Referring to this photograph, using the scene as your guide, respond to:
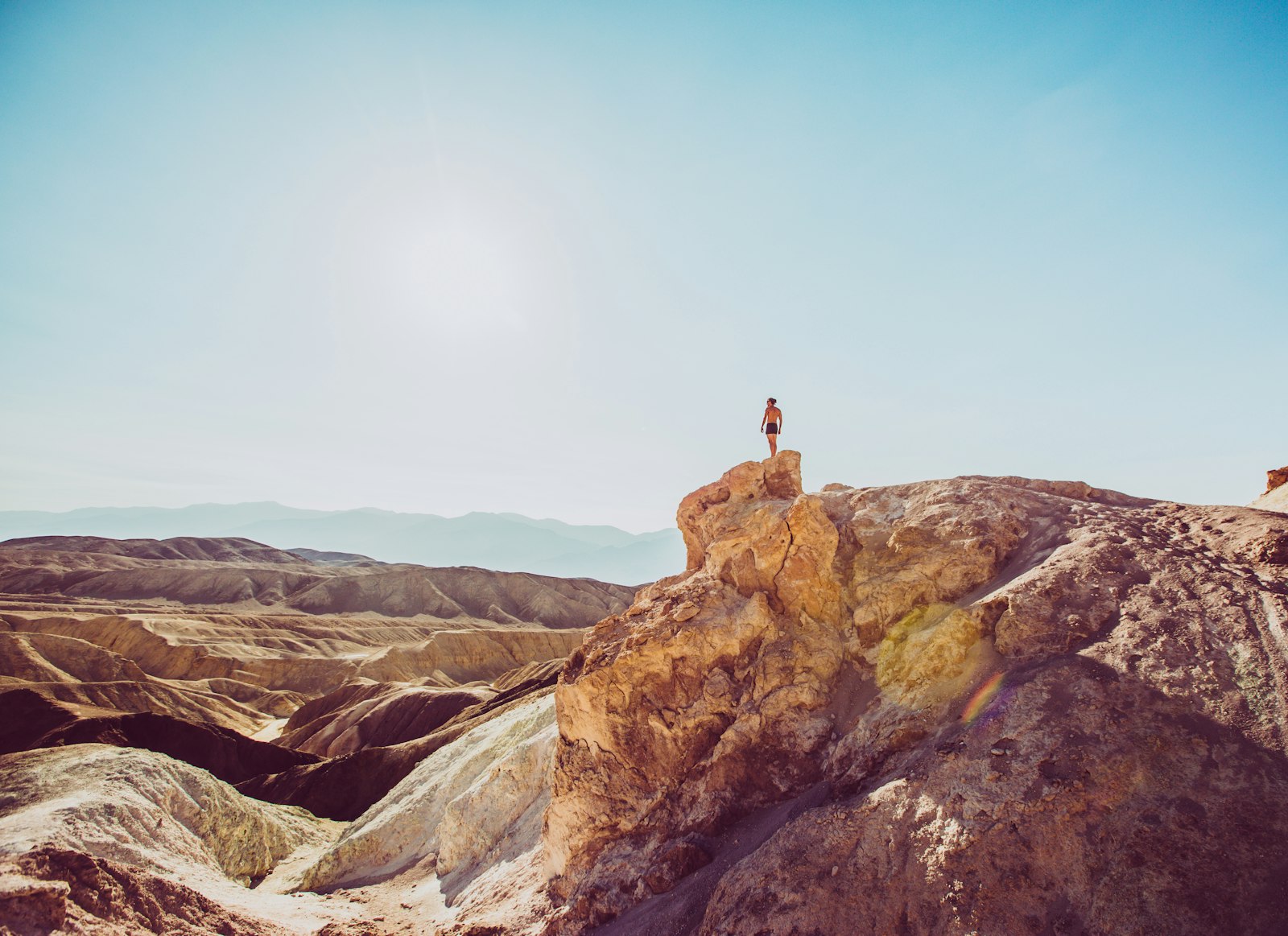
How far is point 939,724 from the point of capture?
7.80 metres

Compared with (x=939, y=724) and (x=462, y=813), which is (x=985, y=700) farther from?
(x=462, y=813)

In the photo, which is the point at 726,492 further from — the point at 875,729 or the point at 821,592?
the point at 875,729

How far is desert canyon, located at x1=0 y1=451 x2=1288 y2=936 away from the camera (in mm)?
5816

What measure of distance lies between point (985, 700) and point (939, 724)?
0.68m

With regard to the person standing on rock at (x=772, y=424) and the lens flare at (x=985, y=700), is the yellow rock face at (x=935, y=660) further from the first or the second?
the person standing on rock at (x=772, y=424)

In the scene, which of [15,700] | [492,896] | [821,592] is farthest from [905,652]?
[15,700]

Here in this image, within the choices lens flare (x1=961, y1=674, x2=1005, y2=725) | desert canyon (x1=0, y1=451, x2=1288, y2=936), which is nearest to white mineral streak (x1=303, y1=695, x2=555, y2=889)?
desert canyon (x1=0, y1=451, x2=1288, y2=936)

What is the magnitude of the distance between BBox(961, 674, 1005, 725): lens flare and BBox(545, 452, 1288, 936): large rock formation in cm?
3

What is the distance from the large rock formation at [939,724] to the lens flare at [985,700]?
1.3 inches

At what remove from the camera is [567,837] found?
1072 centimetres

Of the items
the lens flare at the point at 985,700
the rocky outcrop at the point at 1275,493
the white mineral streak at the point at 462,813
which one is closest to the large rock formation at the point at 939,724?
the lens flare at the point at 985,700

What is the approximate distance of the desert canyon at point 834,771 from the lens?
5816 millimetres

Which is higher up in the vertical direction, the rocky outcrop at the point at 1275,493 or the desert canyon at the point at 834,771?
the rocky outcrop at the point at 1275,493

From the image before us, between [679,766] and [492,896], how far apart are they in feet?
19.5
